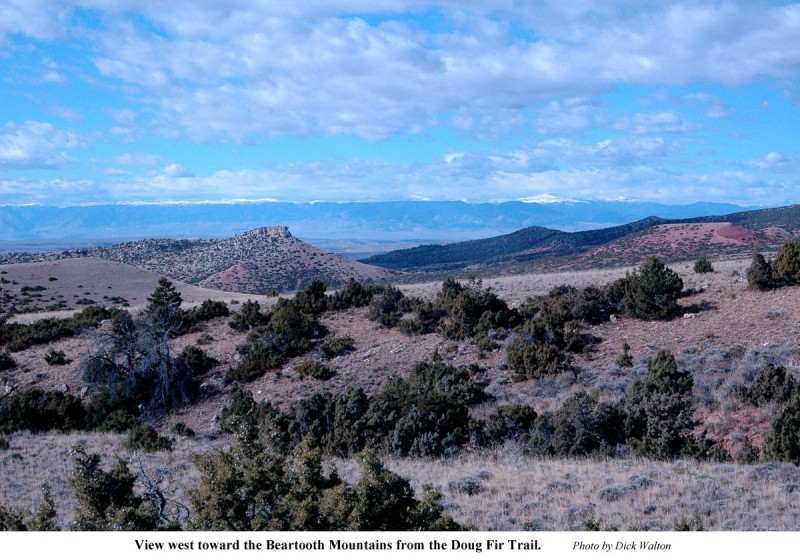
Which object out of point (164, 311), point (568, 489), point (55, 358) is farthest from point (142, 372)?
point (568, 489)

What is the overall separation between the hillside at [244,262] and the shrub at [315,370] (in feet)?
146

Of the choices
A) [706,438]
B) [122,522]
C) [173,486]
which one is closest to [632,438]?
[706,438]

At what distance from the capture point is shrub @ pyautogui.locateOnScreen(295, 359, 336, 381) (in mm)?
18781

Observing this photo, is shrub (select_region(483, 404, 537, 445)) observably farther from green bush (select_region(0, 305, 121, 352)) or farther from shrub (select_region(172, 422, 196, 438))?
green bush (select_region(0, 305, 121, 352))

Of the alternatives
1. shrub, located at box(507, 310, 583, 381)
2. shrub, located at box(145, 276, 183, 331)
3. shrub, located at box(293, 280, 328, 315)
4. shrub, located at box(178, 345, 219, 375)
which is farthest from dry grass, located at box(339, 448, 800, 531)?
shrub, located at box(293, 280, 328, 315)

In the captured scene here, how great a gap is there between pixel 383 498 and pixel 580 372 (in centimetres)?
1138

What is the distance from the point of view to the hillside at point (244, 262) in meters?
68.8

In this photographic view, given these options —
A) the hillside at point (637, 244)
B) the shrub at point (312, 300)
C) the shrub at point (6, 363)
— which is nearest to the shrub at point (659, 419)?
the shrub at point (312, 300)

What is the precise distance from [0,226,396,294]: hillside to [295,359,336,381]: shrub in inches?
1750

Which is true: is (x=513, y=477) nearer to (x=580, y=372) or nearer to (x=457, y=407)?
(x=457, y=407)

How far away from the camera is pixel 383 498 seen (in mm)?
6238

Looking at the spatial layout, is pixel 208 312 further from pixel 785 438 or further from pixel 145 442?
pixel 785 438

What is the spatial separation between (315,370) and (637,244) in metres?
54.6

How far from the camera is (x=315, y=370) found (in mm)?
18969
